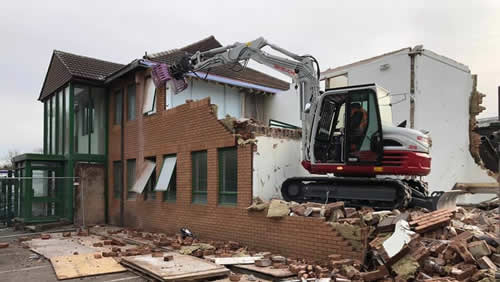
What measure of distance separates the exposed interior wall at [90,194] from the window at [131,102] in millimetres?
2815

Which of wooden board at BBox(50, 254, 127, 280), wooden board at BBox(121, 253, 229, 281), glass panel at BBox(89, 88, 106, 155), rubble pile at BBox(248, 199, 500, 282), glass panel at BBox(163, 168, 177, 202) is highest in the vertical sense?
glass panel at BBox(89, 88, 106, 155)

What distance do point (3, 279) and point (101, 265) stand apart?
1819mm

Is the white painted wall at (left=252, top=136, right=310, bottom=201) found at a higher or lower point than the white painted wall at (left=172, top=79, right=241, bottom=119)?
lower

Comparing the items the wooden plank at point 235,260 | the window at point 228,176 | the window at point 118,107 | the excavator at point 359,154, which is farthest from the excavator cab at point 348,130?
the window at point 118,107

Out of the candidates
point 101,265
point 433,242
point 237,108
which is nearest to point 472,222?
point 433,242

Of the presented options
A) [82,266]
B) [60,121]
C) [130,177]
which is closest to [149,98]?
[130,177]

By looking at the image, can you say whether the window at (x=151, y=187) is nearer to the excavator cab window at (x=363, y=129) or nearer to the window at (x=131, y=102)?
the window at (x=131, y=102)

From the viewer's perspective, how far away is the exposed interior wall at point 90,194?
53.1 ft

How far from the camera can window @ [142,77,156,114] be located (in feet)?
46.0

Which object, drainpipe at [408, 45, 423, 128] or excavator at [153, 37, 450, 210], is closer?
excavator at [153, 37, 450, 210]

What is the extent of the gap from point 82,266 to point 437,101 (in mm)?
12080

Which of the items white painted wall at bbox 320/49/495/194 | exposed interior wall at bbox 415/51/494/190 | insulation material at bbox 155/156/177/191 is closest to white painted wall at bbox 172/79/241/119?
insulation material at bbox 155/156/177/191

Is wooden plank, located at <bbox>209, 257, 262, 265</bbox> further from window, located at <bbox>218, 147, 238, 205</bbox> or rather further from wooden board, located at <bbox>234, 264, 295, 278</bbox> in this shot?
window, located at <bbox>218, 147, 238, 205</bbox>

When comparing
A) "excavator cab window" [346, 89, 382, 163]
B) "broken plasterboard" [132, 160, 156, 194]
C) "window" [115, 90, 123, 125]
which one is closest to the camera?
"excavator cab window" [346, 89, 382, 163]
